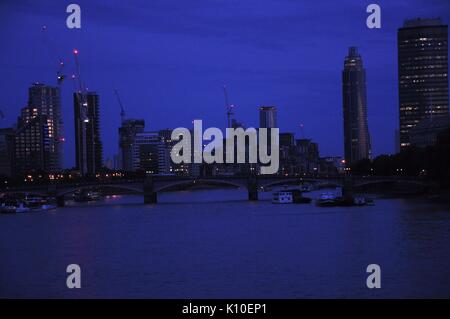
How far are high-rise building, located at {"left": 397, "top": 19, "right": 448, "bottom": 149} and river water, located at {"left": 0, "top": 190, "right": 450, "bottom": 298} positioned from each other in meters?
92.5

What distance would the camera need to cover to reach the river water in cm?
1694

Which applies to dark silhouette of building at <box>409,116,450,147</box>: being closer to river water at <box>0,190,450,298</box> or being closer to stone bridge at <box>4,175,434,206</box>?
stone bridge at <box>4,175,434,206</box>

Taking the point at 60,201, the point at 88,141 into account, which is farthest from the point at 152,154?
the point at 60,201

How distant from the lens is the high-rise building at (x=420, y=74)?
4911 inches

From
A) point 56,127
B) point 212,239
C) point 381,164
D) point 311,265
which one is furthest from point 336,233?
point 56,127

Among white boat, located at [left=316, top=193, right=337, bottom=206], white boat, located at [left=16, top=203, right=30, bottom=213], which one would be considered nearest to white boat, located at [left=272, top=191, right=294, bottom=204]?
white boat, located at [left=316, top=193, right=337, bottom=206]

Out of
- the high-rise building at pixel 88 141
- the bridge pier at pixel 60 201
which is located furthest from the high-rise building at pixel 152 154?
the bridge pier at pixel 60 201

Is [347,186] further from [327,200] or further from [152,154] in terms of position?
[152,154]

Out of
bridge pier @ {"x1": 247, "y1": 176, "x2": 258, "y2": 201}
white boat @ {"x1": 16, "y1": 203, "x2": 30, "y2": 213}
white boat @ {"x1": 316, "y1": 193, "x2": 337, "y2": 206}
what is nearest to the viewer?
white boat @ {"x1": 316, "y1": 193, "x2": 337, "y2": 206}

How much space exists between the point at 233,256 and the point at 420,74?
114 m

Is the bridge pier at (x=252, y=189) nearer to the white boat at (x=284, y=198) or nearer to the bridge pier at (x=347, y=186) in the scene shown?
the white boat at (x=284, y=198)
